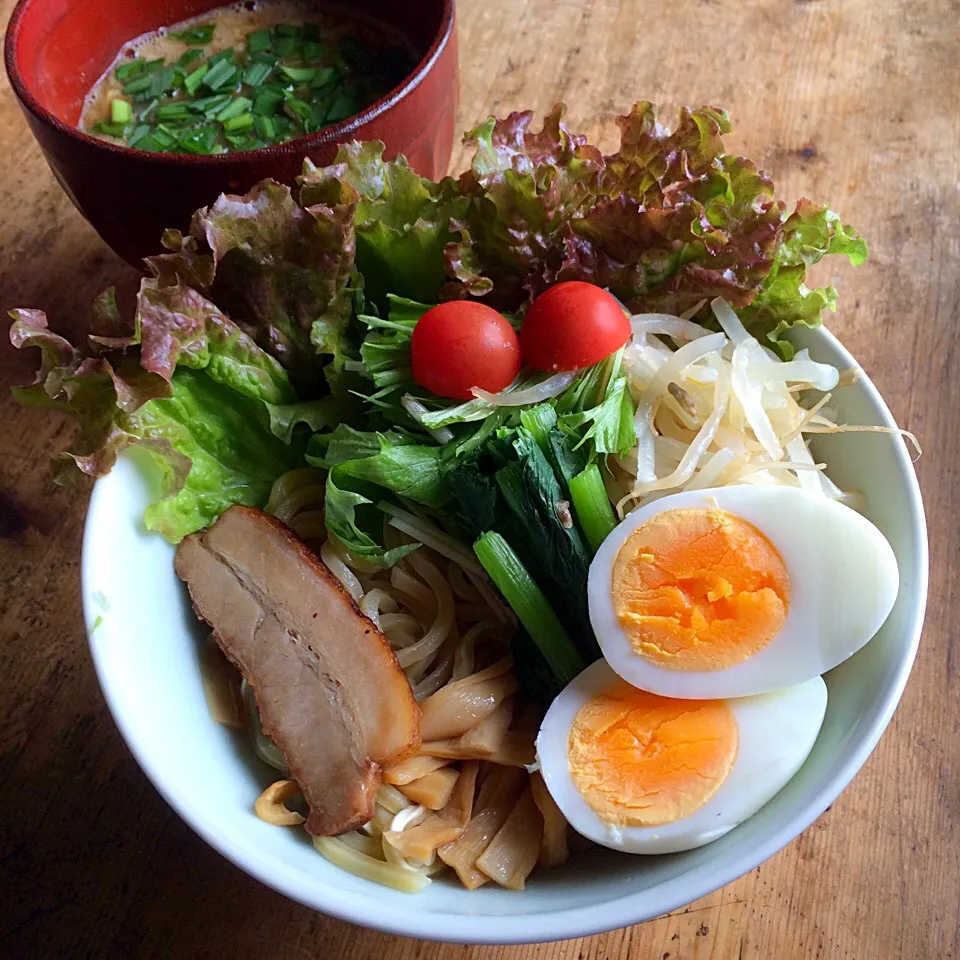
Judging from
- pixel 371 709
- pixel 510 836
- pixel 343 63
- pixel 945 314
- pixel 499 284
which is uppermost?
pixel 343 63

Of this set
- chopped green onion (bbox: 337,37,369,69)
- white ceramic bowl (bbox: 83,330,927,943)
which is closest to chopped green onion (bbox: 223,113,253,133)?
chopped green onion (bbox: 337,37,369,69)

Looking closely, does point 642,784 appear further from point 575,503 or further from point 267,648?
point 267,648

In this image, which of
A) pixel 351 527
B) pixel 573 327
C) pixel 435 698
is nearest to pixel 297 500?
pixel 351 527

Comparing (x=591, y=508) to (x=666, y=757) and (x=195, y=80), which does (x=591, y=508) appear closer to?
(x=666, y=757)

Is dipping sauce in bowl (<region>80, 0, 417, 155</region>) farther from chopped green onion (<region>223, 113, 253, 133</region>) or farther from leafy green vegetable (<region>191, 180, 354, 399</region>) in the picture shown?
leafy green vegetable (<region>191, 180, 354, 399</region>)

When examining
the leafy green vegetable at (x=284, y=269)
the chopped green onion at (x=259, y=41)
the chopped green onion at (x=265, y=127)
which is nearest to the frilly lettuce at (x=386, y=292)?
the leafy green vegetable at (x=284, y=269)

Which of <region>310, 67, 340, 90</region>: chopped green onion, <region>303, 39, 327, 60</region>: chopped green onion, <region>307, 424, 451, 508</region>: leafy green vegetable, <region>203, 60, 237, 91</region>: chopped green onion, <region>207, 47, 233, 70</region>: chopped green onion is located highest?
<region>207, 47, 233, 70</region>: chopped green onion

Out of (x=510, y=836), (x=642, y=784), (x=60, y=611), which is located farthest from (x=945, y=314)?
(x=60, y=611)

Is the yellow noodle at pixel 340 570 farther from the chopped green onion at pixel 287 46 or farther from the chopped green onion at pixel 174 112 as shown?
the chopped green onion at pixel 287 46
